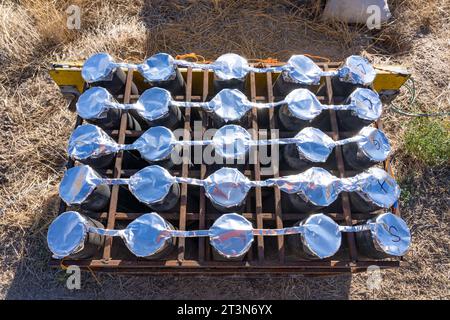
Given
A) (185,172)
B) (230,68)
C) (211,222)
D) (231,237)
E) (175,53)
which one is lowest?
(231,237)

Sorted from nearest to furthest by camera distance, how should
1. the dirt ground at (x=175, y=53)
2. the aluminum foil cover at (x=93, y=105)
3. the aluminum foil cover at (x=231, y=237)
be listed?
the aluminum foil cover at (x=231, y=237) < the aluminum foil cover at (x=93, y=105) < the dirt ground at (x=175, y=53)

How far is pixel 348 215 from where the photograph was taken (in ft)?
4.82

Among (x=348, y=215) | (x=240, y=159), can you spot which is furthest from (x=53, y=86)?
(x=348, y=215)

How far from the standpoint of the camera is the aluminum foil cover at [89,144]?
4.79 feet

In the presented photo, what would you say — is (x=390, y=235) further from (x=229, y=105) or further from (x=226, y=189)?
(x=229, y=105)

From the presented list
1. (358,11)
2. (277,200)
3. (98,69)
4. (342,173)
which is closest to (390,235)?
(342,173)

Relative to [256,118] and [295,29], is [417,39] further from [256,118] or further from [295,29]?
[256,118]

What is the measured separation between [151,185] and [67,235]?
35 cm

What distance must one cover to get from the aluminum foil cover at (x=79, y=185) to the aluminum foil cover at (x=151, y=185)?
0.15 metres

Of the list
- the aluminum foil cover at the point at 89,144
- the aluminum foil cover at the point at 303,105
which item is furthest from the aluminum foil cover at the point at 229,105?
the aluminum foil cover at the point at 89,144

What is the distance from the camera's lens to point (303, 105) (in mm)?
1526

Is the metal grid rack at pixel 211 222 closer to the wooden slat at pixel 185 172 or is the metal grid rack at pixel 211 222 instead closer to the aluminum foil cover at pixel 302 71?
the wooden slat at pixel 185 172

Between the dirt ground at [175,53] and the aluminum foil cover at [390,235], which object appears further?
the dirt ground at [175,53]

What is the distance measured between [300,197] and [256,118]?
0.42 m
